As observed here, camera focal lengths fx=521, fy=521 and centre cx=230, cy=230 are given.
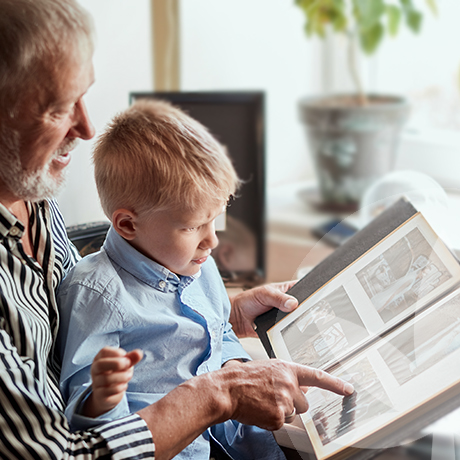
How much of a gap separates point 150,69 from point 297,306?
93 centimetres

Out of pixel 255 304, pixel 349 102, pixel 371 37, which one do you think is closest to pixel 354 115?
pixel 349 102

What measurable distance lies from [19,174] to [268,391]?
0.38 metres

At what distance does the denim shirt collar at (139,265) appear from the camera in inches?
26.2

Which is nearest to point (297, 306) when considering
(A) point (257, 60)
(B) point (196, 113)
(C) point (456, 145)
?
(A) point (257, 60)

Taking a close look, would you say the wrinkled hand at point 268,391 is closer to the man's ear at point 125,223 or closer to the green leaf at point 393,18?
the man's ear at point 125,223

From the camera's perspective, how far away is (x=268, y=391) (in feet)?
1.98

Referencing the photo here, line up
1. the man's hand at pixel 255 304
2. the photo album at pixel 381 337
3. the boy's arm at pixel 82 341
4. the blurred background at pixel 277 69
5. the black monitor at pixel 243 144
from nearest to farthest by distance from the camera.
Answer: the photo album at pixel 381 337 < the boy's arm at pixel 82 341 < the man's hand at pixel 255 304 < the blurred background at pixel 277 69 < the black monitor at pixel 243 144

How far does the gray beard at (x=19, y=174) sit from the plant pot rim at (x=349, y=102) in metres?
0.59

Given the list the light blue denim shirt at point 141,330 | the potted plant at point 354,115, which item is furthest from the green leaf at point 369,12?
the light blue denim shirt at point 141,330

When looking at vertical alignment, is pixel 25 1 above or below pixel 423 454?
above

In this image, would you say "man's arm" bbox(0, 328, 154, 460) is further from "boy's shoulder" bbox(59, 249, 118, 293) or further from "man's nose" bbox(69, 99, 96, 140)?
"man's nose" bbox(69, 99, 96, 140)

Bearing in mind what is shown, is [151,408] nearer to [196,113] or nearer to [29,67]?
[29,67]

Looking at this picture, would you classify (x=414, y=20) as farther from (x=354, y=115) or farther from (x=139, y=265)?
(x=139, y=265)

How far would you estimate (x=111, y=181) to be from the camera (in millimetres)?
635
